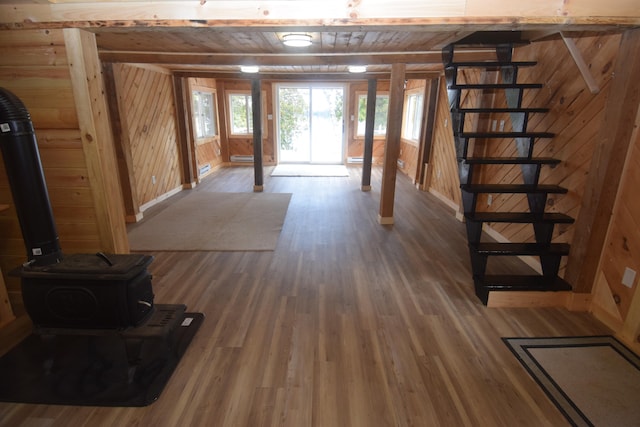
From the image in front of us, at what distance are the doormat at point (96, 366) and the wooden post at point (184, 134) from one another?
460 cm

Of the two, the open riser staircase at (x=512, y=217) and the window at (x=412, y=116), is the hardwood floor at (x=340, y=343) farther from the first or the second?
the window at (x=412, y=116)

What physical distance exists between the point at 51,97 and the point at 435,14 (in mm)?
2295

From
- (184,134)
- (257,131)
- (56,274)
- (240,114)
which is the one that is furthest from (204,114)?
(56,274)

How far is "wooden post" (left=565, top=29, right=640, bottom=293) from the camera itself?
2.05 metres

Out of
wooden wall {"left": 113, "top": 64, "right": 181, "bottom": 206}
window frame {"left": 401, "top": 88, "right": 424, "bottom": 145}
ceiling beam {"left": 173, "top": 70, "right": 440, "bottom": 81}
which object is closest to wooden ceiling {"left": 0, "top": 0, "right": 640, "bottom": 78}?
wooden wall {"left": 113, "top": 64, "right": 181, "bottom": 206}

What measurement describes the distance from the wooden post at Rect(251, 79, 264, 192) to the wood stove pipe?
13.7 feet

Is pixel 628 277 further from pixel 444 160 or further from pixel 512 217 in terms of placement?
pixel 444 160

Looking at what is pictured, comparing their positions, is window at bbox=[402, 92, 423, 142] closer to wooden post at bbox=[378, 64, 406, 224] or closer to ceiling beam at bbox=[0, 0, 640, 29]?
wooden post at bbox=[378, 64, 406, 224]

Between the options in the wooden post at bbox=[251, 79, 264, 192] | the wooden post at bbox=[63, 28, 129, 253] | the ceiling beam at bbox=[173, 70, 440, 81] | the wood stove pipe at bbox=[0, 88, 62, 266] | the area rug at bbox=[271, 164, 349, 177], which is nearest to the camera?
the wood stove pipe at bbox=[0, 88, 62, 266]

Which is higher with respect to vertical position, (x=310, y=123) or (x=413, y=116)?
(x=413, y=116)

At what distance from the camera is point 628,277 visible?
2.21 m

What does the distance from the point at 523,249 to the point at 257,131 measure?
4729 millimetres

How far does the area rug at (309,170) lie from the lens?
762 centimetres

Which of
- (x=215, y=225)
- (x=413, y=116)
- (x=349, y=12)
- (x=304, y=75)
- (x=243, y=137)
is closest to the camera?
(x=349, y=12)
